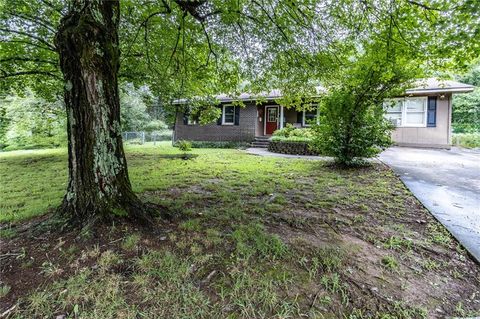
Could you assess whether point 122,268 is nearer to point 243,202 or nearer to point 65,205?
point 65,205

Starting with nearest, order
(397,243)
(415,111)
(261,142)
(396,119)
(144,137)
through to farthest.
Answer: (397,243) < (415,111) < (396,119) < (261,142) < (144,137)

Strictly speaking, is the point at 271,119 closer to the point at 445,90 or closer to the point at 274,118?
the point at 274,118

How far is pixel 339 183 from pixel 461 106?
2353 cm

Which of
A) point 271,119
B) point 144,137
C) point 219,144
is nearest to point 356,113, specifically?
point 219,144

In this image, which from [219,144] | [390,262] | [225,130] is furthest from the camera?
[225,130]

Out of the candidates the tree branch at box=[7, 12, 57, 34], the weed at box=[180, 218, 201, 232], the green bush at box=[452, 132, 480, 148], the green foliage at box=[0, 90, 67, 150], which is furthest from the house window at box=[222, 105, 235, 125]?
the weed at box=[180, 218, 201, 232]

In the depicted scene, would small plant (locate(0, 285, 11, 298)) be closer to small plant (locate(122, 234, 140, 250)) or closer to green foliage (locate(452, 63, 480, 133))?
small plant (locate(122, 234, 140, 250))

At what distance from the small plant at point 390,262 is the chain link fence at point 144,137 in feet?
66.4

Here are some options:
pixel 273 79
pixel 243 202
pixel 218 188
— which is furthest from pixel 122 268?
pixel 273 79

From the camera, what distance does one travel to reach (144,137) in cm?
2227

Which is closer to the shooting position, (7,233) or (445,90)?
(7,233)

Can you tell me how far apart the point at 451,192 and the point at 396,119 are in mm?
10128

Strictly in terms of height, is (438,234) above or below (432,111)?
below

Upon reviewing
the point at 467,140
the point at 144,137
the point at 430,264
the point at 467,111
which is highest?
the point at 467,111
